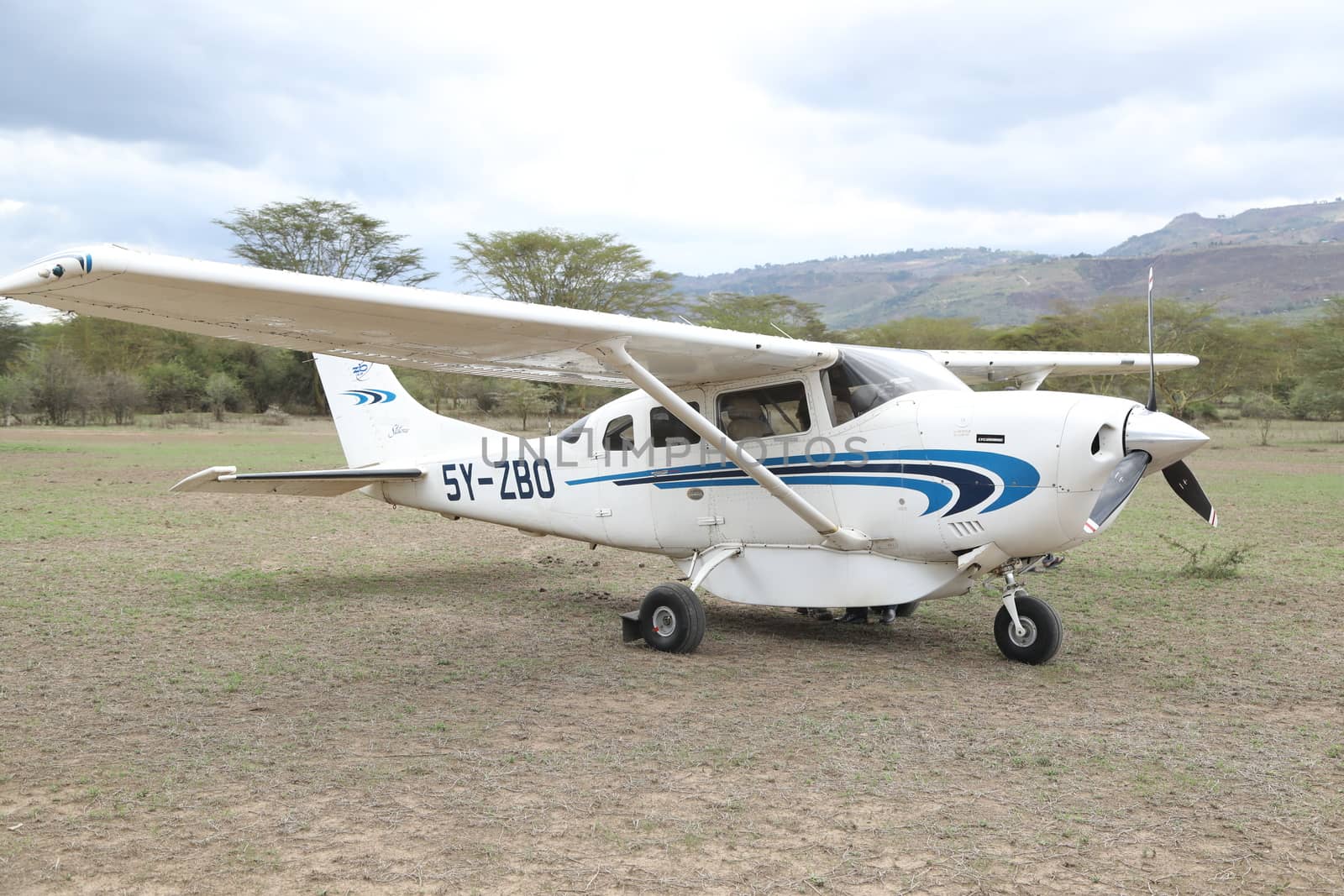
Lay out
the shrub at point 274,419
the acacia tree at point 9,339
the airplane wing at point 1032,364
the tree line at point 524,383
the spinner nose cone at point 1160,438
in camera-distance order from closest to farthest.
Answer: the spinner nose cone at point 1160,438 → the airplane wing at point 1032,364 → the tree line at point 524,383 → the shrub at point 274,419 → the acacia tree at point 9,339

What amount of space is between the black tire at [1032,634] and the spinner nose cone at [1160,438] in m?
1.33

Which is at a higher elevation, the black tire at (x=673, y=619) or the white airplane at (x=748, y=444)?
the white airplane at (x=748, y=444)

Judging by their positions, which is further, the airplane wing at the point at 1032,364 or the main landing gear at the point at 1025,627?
the airplane wing at the point at 1032,364

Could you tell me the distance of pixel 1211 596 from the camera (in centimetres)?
935

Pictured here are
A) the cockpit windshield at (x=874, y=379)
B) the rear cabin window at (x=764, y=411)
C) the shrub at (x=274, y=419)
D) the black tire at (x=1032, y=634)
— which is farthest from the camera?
the shrub at (x=274, y=419)

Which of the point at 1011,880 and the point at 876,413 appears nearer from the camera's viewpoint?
the point at 1011,880

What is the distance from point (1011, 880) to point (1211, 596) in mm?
7092

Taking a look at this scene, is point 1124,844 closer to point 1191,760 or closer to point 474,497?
point 1191,760

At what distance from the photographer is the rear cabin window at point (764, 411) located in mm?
7617

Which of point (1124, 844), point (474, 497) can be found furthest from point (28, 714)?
point (1124, 844)

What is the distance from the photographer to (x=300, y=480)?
31.8 ft

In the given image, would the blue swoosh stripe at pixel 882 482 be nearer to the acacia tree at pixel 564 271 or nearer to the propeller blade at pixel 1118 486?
the propeller blade at pixel 1118 486

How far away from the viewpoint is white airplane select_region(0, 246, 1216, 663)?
223 inches

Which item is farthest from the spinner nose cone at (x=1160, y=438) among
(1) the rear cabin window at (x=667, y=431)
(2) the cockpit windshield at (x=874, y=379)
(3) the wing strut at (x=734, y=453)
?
(1) the rear cabin window at (x=667, y=431)
